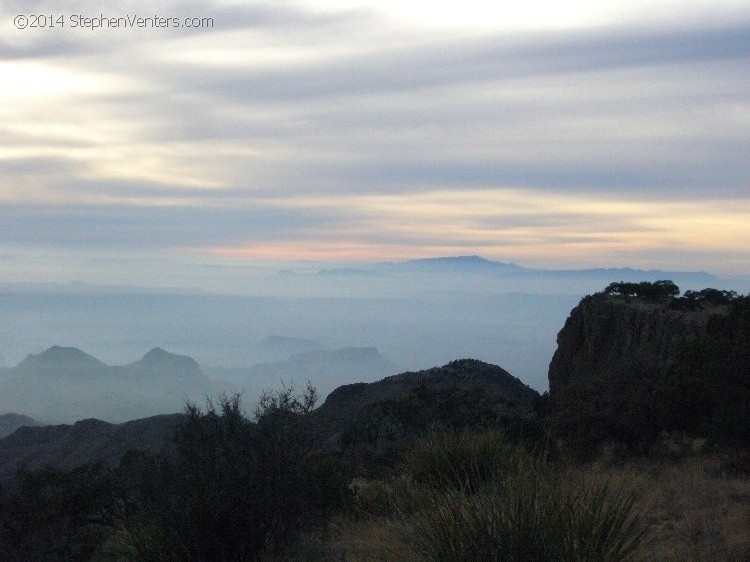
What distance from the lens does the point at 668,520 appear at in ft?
27.7

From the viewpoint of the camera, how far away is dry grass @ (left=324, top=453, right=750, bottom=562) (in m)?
6.70

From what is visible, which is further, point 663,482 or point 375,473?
point 375,473

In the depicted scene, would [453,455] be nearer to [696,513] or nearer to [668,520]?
[668,520]

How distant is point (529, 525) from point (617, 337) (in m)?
25.4

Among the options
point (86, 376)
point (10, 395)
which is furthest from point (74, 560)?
point (86, 376)

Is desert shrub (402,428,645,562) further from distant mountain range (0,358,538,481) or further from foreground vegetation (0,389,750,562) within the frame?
distant mountain range (0,358,538,481)

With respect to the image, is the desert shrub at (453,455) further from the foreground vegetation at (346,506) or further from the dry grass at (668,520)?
the dry grass at (668,520)

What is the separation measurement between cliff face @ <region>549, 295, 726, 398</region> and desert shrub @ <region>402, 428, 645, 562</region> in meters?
15.4

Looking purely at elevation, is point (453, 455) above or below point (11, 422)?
above

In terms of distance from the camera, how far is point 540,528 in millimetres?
5336

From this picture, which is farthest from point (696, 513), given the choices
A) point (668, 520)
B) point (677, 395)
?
point (677, 395)

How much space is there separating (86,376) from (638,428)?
188m

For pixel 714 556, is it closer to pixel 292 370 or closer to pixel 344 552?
pixel 344 552

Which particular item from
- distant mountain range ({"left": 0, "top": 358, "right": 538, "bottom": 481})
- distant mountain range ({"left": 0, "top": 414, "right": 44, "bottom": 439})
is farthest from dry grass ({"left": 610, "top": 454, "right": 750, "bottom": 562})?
distant mountain range ({"left": 0, "top": 414, "right": 44, "bottom": 439})
